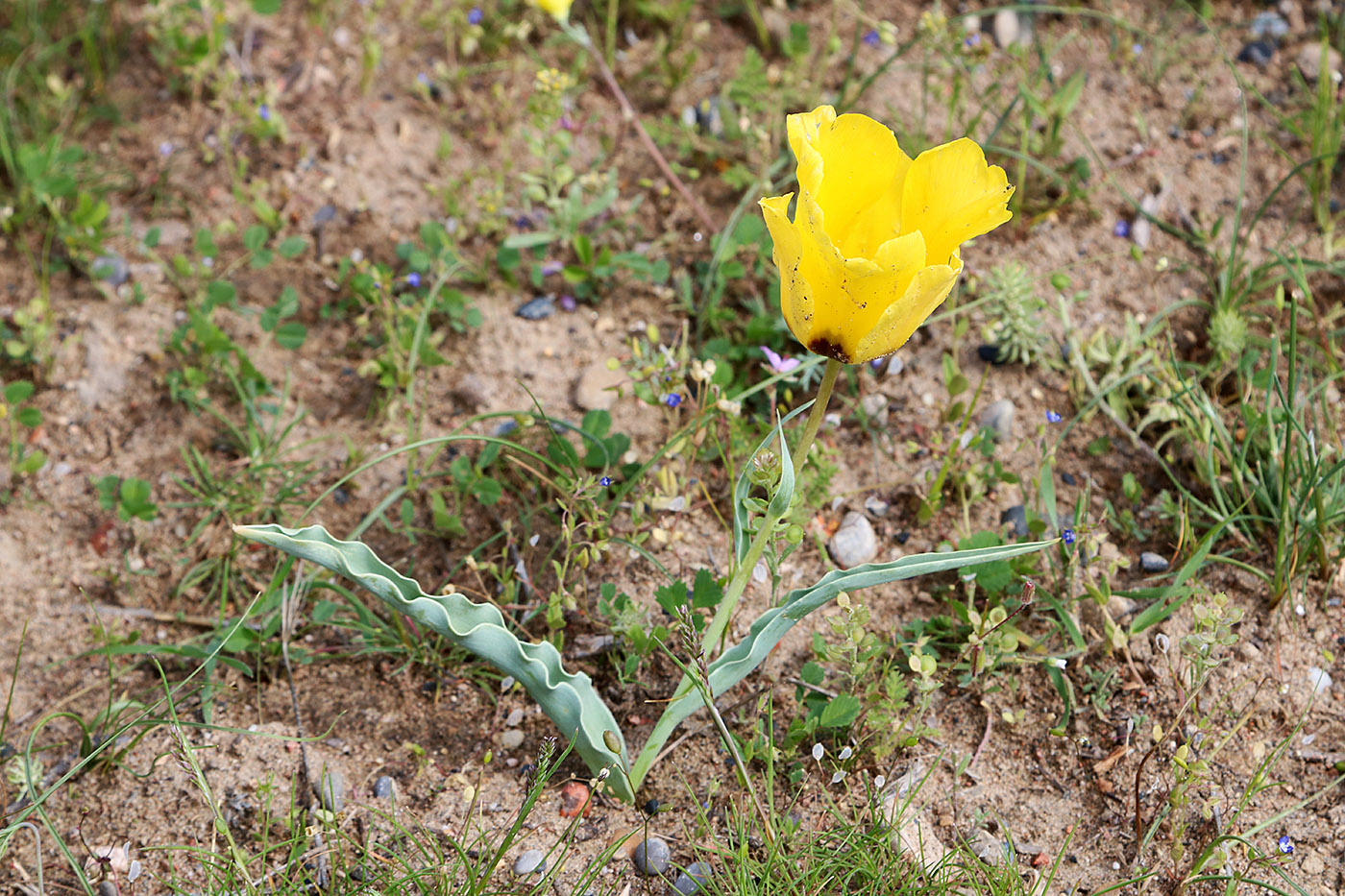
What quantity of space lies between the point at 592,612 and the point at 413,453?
63 centimetres

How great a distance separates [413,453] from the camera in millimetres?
2355

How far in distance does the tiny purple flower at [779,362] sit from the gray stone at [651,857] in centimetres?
96

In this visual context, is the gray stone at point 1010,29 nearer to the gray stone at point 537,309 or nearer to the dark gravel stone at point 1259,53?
the dark gravel stone at point 1259,53

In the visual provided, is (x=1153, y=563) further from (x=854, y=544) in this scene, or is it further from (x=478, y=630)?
(x=478, y=630)

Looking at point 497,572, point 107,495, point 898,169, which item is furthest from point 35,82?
point 898,169

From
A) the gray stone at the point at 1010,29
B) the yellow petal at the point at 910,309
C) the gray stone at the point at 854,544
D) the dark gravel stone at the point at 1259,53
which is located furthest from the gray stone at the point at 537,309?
the dark gravel stone at the point at 1259,53

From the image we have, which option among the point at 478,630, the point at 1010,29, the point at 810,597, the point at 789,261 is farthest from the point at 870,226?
the point at 1010,29

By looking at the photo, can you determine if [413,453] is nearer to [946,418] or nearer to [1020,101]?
[946,418]

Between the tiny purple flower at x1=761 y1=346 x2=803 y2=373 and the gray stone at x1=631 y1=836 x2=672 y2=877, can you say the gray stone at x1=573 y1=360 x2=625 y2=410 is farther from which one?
the gray stone at x1=631 y1=836 x2=672 y2=877

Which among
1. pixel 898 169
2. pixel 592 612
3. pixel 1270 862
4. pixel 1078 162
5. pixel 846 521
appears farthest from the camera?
pixel 1078 162

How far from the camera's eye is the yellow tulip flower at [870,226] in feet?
4.19

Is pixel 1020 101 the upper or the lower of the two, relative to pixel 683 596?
upper

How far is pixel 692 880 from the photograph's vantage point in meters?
1.70

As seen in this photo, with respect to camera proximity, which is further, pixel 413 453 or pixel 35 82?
pixel 35 82
